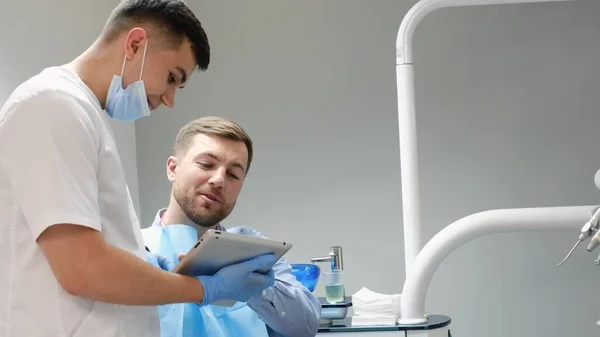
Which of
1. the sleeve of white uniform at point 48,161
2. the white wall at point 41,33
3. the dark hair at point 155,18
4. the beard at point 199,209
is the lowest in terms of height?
the beard at point 199,209

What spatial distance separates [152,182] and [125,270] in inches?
107

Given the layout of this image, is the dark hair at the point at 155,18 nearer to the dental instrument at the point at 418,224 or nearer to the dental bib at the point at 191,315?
the dental bib at the point at 191,315

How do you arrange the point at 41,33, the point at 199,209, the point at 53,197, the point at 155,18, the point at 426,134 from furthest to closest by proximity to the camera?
1. the point at 426,134
2. the point at 41,33
3. the point at 199,209
4. the point at 155,18
5. the point at 53,197

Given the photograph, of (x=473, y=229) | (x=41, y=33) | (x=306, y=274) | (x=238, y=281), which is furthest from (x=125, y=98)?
(x=41, y=33)

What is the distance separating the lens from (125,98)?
1.40 metres

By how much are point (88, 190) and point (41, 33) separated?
79.0 inches

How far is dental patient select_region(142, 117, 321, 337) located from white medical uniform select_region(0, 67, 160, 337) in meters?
0.49

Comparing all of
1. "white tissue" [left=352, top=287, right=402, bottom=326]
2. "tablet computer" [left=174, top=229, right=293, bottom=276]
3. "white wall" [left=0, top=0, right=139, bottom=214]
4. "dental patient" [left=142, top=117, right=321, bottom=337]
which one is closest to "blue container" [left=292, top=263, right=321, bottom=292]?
"white tissue" [left=352, top=287, right=402, bottom=326]

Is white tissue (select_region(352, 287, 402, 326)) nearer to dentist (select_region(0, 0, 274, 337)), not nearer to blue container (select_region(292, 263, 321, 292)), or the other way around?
blue container (select_region(292, 263, 321, 292))

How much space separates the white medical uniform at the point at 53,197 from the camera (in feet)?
3.94

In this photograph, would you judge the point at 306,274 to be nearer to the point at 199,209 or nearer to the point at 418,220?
the point at 418,220

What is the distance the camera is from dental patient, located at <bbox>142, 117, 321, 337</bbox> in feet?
6.21

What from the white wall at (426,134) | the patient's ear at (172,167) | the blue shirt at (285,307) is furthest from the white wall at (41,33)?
the blue shirt at (285,307)

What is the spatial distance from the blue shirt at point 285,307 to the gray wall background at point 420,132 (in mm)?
1583
